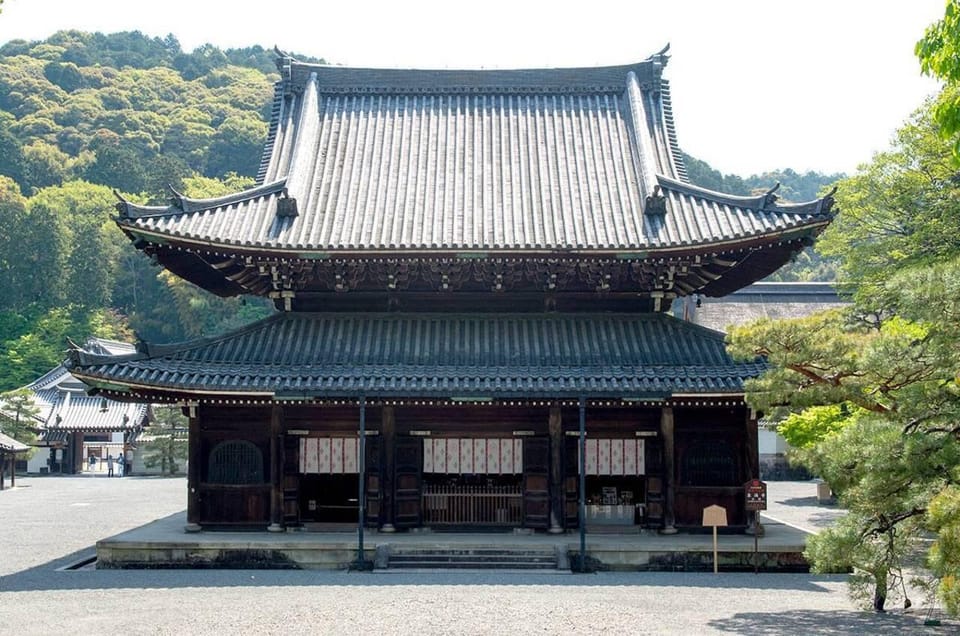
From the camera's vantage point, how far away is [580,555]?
20.4 metres

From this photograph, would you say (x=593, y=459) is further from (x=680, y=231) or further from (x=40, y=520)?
(x=40, y=520)

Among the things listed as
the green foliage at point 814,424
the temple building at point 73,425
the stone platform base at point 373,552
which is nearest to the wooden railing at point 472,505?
the stone platform base at point 373,552

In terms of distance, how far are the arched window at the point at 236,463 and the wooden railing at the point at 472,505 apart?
13.0 feet

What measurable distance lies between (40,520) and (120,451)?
1763 inches

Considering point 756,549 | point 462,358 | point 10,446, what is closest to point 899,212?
point 756,549

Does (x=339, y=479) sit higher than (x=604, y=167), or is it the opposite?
(x=604, y=167)

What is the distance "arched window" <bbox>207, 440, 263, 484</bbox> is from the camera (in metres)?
22.9

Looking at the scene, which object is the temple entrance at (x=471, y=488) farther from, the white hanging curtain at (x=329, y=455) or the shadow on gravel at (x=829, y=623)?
the shadow on gravel at (x=829, y=623)

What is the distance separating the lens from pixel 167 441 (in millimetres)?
61312

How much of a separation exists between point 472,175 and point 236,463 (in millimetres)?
9507

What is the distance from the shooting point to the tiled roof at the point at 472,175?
2255cm

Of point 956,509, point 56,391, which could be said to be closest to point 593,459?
point 956,509

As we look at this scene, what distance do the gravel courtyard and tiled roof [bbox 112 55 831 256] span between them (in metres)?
7.19

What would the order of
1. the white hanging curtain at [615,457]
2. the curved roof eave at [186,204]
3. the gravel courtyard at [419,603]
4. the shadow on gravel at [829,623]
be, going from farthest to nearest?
the white hanging curtain at [615,457] → the curved roof eave at [186,204] → the gravel courtyard at [419,603] → the shadow on gravel at [829,623]
